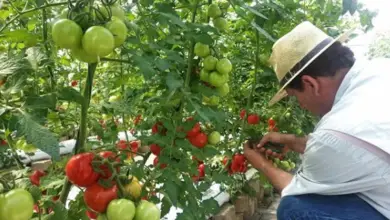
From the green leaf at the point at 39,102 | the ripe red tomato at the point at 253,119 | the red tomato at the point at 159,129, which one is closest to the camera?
the green leaf at the point at 39,102

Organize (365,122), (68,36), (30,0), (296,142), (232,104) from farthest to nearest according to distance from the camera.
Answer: (232,104), (296,142), (365,122), (30,0), (68,36)

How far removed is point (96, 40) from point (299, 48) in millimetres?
968

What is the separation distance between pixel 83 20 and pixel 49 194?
0.44 meters

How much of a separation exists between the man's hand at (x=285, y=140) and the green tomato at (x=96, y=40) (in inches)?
47.4

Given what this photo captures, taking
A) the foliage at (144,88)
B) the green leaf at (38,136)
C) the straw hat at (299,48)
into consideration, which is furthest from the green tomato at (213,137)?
the green leaf at (38,136)

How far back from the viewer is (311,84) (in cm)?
144

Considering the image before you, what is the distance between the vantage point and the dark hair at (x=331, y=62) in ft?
4.67

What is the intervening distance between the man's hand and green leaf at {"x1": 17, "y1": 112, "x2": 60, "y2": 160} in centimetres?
123

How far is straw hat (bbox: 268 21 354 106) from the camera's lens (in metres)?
1.45

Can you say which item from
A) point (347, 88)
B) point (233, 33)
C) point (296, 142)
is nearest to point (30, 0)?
point (233, 33)

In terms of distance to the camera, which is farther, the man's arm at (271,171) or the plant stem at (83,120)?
the man's arm at (271,171)

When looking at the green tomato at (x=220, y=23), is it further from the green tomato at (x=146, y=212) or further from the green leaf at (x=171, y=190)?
the green tomato at (x=146, y=212)

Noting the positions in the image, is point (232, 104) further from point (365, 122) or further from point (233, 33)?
point (365, 122)

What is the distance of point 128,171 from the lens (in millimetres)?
891
